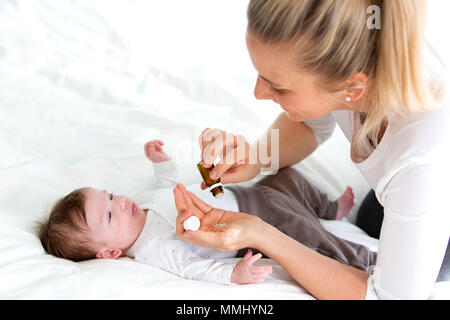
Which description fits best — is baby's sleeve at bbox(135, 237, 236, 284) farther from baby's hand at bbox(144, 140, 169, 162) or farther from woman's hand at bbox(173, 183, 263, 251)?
baby's hand at bbox(144, 140, 169, 162)

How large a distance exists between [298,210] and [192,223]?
17.1 inches

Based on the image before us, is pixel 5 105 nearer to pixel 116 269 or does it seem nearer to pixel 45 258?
pixel 45 258

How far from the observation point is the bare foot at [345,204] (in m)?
1.55

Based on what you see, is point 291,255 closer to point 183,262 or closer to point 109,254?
point 183,262

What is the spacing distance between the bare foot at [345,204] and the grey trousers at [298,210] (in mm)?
17

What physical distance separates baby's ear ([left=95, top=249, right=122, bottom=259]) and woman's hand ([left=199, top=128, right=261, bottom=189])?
305mm

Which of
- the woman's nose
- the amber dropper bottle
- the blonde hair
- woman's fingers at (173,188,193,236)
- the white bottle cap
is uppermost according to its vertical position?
the blonde hair

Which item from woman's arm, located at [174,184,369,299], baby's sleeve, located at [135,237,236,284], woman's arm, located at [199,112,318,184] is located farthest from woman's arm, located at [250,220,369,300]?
woman's arm, located at [199,112,318,184]

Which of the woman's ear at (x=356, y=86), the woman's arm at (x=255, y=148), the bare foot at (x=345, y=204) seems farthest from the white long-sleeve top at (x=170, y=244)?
the woman's ear at (x=356, y=86)

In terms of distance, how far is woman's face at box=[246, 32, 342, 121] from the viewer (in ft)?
3.09

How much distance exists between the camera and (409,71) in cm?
88

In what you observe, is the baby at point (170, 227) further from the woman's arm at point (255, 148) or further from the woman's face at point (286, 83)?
the woman's face at point (286, 83)

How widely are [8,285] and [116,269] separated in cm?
24

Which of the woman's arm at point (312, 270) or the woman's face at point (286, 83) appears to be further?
the woman's arm at point (312, 270)
